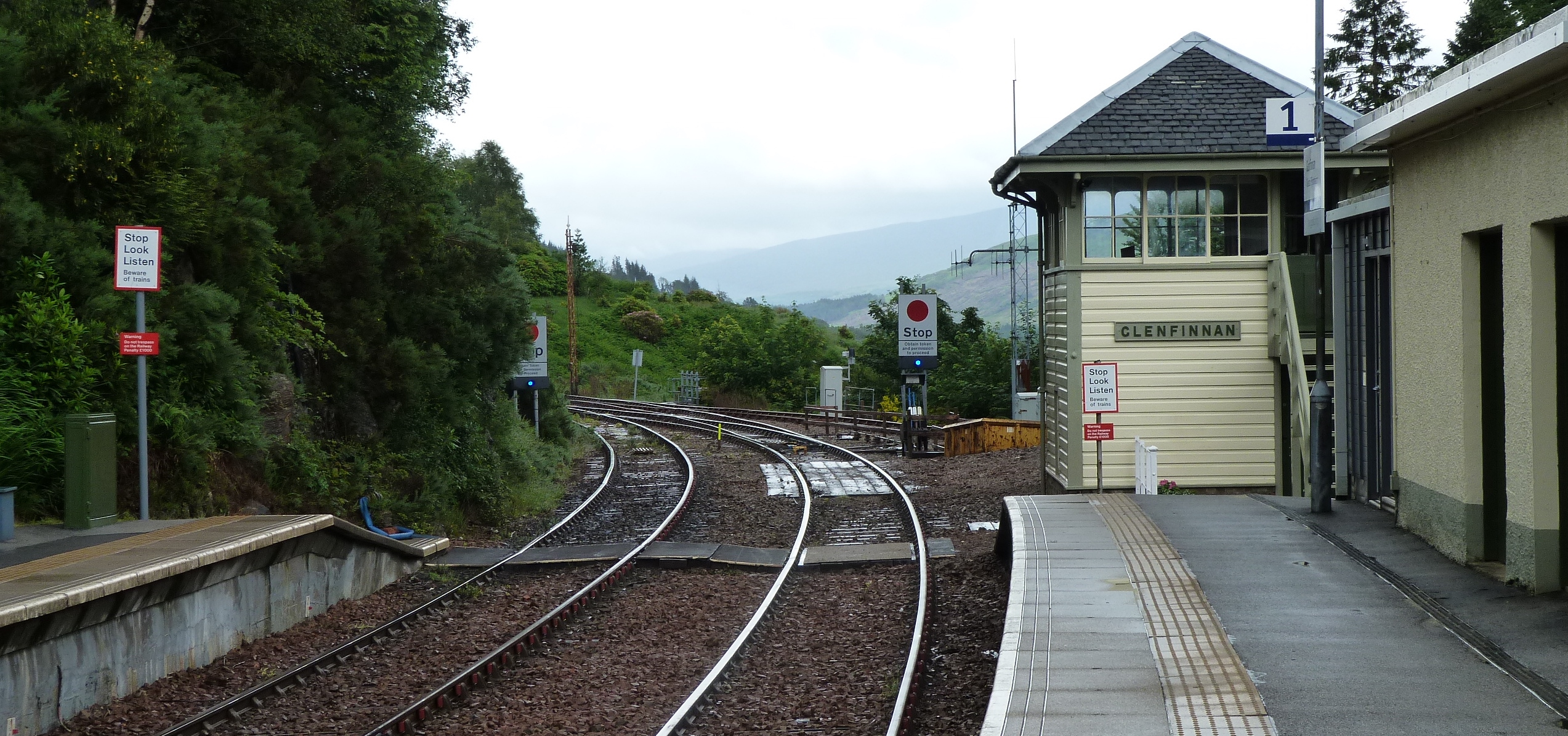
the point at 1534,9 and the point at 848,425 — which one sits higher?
the point at 1534,9

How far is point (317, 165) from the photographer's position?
16453 millimetres

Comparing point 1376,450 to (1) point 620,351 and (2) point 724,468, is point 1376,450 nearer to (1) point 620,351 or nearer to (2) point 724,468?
(2) point 724,468

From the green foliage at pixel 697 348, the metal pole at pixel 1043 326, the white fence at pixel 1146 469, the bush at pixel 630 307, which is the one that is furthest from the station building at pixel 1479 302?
the bush at pixel 630 307

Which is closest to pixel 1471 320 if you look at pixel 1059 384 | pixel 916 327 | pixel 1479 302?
pixel 1479 302

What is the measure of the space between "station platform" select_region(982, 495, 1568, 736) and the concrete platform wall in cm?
545

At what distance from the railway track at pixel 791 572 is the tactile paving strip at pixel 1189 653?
168 centimetres

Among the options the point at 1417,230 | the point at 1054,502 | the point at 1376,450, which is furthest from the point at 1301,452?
the point at 1417,230

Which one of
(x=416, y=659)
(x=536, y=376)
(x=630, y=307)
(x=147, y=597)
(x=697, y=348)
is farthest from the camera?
(x=630, y=307)

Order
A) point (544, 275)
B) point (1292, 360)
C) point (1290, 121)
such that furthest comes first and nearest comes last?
point (544, 275), point (1292, 360), point (1290, 121)

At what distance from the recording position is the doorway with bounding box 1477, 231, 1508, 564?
8.91 m

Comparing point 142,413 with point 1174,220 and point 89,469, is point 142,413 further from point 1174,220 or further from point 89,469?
point 1174,220

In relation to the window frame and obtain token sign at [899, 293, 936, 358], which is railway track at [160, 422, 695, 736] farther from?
obtain token sign at [899, 293, 936, 358]

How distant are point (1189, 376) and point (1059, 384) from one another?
2059 millimetres

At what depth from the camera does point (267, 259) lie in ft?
45.4
